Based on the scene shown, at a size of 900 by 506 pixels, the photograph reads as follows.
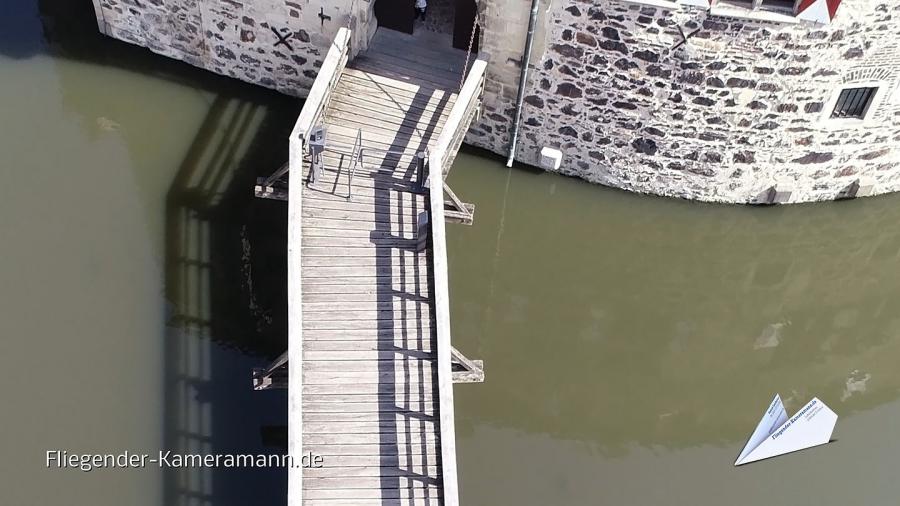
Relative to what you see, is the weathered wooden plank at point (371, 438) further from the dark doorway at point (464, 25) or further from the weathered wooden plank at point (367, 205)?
the dark doorway at point (464, 25)

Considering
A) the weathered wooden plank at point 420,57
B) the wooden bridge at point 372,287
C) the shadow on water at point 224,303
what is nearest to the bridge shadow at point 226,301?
the shadow on water at point 224,303

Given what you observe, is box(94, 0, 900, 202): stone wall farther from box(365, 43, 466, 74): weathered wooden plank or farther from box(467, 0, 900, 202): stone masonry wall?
box(365, 43, 466, 74): weathered wooden plank

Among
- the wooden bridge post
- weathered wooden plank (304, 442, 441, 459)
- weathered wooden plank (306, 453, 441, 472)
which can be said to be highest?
the wooden bridge post

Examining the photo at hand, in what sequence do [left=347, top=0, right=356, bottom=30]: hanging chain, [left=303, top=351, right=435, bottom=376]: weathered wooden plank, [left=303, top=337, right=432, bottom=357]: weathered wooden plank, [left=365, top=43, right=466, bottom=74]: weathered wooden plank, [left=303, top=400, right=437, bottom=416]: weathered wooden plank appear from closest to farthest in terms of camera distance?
[left=303, top=400, right=437, bottom=416]: weathered wooden plank, [left=303, top=351, right=435, bottom=376]: weathered wooden plank, [left=303, top=337, right=432, bottom=357]: weathered wooden plank, [left=347, top=0, right=356, bottom=30]: hanging chain, [left=365, top=43, right=466, bottom=74]: weathered wooden plank

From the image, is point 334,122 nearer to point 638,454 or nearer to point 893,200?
point 638,454

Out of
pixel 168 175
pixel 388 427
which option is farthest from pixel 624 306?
pixel 168 175

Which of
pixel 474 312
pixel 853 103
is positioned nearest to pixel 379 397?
pixel 474 312

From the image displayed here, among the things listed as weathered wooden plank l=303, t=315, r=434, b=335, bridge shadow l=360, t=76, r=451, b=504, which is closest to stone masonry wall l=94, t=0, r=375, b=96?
bridge shadow l=360, t=76, r=451, b=504
